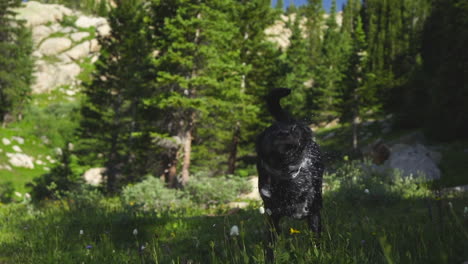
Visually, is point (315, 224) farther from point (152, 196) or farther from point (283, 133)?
point (152, 196)

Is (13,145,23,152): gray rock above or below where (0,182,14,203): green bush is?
above

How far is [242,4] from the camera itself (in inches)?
924

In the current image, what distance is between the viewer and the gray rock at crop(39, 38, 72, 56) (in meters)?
69.6

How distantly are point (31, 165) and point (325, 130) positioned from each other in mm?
32402

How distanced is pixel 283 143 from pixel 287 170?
9.8 inches

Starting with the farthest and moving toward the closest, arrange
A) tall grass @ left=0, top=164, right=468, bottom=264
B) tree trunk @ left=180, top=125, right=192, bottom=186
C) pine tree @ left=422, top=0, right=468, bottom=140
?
tree trunk @ left=180, top=125, right=192, bottom=186, pine tree @ left=422, top=0, right=468, bottom=140, tall grass @ left=0, top=164, right=468, bottom=264

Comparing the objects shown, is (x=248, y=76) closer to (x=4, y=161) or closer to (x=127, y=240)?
(x=127, y=240)

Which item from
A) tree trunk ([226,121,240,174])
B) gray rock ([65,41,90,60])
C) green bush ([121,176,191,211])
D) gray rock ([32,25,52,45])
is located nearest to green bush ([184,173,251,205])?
green bush ([121,176,191,211])

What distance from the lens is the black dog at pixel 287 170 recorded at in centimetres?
229

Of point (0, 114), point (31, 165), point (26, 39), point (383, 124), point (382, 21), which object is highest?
point (382, 21)

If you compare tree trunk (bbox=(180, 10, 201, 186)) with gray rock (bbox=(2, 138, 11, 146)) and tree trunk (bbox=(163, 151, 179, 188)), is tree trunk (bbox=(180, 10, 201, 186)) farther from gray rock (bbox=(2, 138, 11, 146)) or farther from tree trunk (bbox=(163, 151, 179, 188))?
gray rock (bbox=(2, 138, 11, 146))

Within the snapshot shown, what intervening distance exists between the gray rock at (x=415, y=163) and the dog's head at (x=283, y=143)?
1122cm

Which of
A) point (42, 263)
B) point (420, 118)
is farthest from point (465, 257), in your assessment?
point (420, 118)

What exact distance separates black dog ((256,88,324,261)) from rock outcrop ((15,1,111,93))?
218ft
